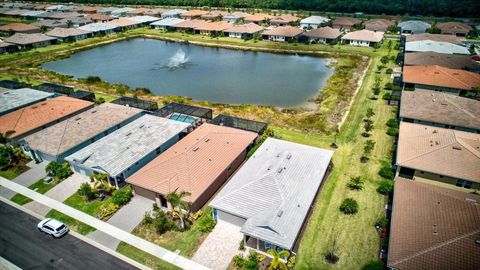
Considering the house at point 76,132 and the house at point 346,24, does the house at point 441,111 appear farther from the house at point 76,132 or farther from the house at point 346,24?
the house at point 346,24

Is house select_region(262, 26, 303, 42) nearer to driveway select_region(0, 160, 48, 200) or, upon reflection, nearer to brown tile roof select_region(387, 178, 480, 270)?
brown tile roof select_region(387, 178, 480, 270)

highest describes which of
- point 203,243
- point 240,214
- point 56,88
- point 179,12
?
point 179,12

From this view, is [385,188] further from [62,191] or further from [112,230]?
[62,191]

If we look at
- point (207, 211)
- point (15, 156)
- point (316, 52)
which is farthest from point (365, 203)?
point (316, 52)

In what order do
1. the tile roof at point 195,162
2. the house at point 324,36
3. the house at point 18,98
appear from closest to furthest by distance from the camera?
the tile roof at point 195,162 → the house at point 18,98 → the house at point 324,36

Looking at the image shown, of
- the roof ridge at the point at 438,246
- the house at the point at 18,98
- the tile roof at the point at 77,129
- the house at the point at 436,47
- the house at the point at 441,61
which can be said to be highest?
the house at the point at 436,47

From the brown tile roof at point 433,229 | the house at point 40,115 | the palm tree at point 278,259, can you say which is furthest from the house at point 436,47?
the house at point 40,115

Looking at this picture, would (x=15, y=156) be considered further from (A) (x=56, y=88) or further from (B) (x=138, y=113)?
(A) (x=56, y=88)
